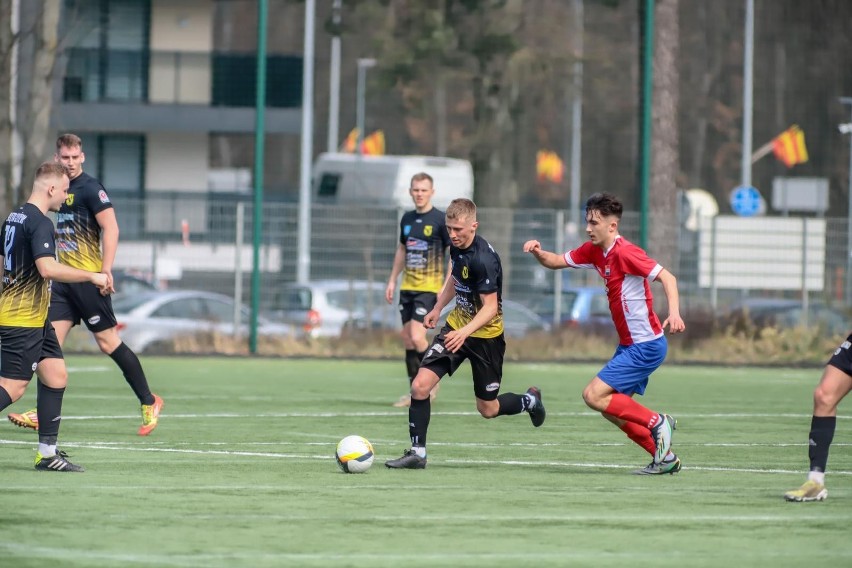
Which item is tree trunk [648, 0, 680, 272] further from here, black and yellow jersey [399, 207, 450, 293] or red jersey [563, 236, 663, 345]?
red jersey [563, 236, 663, 345]

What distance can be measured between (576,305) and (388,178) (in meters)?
11.5

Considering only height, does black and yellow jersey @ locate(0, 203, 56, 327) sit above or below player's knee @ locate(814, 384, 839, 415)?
above

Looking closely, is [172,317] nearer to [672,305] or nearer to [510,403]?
[510,403]

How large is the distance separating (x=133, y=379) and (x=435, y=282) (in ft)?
13.8

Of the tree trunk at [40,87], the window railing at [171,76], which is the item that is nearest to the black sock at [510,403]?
the tree trunk at [40,87]

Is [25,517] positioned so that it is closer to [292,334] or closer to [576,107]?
[292,334]

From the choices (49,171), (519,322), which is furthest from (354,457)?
(519,322)

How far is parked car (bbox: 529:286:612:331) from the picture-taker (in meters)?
28.2

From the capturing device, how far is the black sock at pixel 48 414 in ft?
35.8

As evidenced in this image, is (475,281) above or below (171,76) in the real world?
below

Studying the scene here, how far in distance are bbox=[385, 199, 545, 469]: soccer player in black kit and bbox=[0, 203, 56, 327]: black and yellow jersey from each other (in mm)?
2562

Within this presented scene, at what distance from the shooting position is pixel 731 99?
2598 inches

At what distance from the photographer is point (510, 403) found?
12.5m

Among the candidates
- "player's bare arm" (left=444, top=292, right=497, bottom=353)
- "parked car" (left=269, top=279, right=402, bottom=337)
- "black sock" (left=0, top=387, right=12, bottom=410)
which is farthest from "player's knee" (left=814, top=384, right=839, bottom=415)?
"parked car" (left=269, top=279, right=402, bottom=337)
